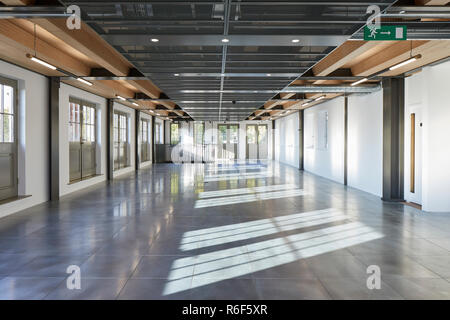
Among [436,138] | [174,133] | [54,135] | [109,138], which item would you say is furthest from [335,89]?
[174,133]

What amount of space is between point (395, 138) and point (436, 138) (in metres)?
1.37

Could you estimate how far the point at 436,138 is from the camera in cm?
758

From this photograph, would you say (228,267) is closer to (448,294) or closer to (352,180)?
(448,294)

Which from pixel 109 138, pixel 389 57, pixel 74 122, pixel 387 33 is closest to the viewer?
pixel 387 33

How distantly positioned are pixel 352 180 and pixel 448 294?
879 cm

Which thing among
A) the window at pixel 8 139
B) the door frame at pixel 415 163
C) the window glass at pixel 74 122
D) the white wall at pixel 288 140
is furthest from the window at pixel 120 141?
the door frame at pixel 415 163

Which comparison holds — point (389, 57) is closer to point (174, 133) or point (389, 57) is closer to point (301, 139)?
point (301, 139)

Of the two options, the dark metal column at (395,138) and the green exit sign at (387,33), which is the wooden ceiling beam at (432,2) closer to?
the green exit sign at (387,33)

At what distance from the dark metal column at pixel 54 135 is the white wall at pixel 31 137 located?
10 cm

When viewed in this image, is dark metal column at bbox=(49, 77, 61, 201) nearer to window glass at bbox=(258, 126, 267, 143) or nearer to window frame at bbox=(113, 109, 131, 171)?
window frame at bbox=(113, 109, 131, 171)

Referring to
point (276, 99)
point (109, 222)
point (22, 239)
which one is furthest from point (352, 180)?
point (22, 239)

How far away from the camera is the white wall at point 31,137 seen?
783 centimetres

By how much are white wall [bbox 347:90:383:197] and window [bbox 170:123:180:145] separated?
16.0 m
